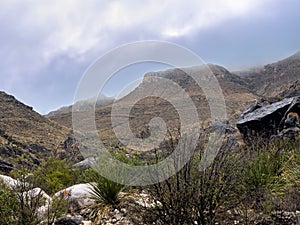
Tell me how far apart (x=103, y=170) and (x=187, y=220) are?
303 cm

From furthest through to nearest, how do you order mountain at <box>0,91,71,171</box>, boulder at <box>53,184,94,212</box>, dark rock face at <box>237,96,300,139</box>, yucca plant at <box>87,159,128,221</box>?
mountain at <box>0,91,71,171</box> → dark rock face at <box>237,96,300,139</box> → boulder at <box>53,184,94,212</box> → yucca plant at <box>87,159,128,221</box>

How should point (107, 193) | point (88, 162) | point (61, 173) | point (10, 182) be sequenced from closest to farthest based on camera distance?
point (10, 182), point (107, 193), point (61, 173), point (88, 162)

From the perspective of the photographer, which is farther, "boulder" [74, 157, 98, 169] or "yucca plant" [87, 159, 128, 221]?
"boulder" [74, 157, 98, 169]

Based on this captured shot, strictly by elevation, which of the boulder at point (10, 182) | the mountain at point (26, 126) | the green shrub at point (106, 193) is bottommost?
the green shrub at point (106, 193)

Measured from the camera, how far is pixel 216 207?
17.2 feet

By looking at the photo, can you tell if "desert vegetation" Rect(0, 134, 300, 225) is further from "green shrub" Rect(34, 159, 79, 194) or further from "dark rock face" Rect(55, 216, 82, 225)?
"green shrub" Rect(34, 159, 79, 194)

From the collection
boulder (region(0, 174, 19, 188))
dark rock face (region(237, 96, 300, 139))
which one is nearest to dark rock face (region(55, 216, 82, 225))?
boulder (region(0, 174, 19, 188))

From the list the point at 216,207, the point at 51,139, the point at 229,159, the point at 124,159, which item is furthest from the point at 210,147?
the point at 51,139

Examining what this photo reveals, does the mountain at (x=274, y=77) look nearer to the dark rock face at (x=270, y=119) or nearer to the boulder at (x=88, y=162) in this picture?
the dark rock face at (x=270, y=119)

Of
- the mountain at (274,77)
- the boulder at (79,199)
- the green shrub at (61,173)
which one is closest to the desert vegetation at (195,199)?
the boulder at (79,199)

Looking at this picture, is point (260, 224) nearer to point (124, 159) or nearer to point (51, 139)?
point (124, 159)

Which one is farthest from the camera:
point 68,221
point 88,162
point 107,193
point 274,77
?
point 274,77

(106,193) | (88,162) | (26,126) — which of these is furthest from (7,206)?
(26,126)

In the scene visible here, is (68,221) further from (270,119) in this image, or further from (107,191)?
(270,119)
